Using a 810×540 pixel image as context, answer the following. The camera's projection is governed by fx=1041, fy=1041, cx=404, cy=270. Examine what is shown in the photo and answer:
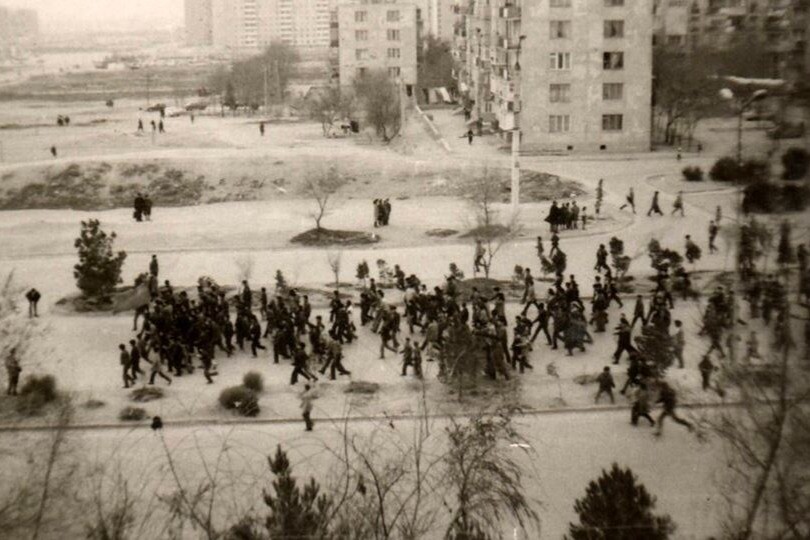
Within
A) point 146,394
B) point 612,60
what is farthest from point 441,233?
point 612,60

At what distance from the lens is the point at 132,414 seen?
54.2ft

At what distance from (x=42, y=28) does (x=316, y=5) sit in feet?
151

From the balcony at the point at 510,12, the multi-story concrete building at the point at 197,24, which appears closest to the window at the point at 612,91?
the balcony at the point at 510,12

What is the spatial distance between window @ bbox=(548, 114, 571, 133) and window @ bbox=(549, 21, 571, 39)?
11.4ft

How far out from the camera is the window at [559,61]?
152ft

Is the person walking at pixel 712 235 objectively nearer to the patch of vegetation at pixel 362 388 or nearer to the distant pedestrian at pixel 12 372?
the patch of vegetation at pixel 362 388

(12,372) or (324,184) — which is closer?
(12,372)

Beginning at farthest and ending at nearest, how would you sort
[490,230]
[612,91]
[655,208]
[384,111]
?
1. [384,111]
2. [612,91]
3. [655,208]
4. [490,230]

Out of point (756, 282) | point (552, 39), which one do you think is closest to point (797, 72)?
point (756, 282)

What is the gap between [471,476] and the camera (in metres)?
9.95

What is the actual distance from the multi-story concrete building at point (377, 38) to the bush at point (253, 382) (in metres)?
57.7

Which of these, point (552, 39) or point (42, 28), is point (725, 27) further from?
point (42, 28)

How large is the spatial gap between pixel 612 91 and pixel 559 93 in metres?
2.38

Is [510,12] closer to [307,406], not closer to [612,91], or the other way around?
[612,91]
